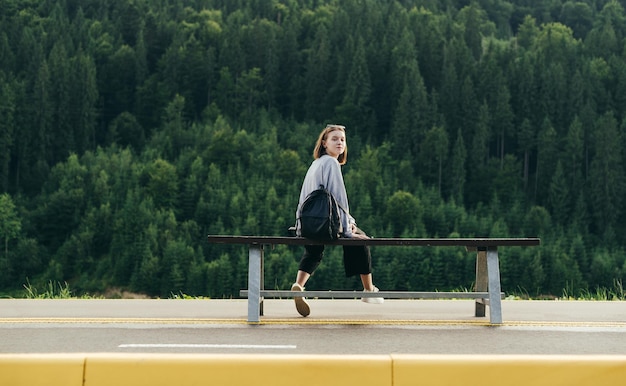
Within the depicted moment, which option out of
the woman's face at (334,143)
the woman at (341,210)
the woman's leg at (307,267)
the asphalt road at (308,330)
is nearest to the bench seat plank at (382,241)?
the woman at (341,210)

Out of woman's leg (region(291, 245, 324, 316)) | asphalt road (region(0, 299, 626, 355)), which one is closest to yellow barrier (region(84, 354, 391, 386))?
asphalt road (region(0, 299, 626, 355))

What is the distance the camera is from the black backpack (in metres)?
6.64

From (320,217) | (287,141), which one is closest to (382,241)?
(320,217)

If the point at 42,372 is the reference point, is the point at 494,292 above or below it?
above

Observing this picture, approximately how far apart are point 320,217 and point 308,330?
95 centimetres

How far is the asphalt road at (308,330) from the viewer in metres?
5.35

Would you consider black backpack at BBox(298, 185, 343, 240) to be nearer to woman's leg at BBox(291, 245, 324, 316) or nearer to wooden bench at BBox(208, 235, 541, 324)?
wooden bench at BBox(208, 235, 541, 324)

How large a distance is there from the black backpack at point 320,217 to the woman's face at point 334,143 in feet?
1.35

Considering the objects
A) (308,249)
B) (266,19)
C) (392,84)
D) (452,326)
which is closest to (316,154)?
(308,249)

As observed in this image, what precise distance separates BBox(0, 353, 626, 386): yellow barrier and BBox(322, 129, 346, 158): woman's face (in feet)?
10.5

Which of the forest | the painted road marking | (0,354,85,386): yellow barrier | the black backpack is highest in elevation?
the forest

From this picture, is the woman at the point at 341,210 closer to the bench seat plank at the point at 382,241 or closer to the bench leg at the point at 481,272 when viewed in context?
the bench seat plank at the point at 382,241

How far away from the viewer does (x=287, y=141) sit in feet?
399

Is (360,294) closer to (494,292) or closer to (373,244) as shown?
(373,244)
